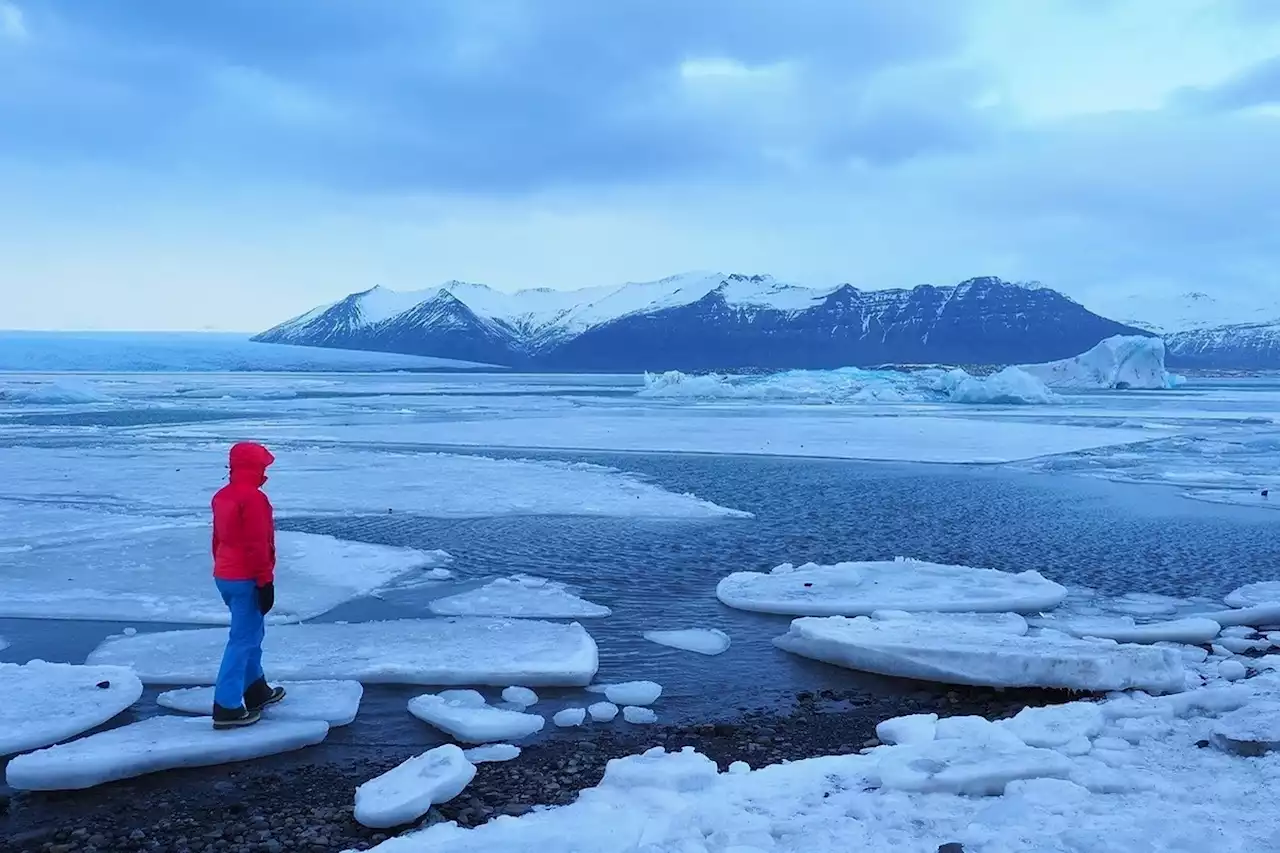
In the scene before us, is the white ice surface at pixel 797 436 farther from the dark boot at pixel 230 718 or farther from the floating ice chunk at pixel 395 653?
the dark boot at pixel 230 718

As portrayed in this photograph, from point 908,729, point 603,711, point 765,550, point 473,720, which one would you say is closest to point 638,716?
point 603,711

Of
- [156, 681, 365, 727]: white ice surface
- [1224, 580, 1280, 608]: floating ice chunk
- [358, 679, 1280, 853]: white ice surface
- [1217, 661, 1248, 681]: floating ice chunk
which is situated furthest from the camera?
[1224, 580, 1280, 608]: floating ice chunk

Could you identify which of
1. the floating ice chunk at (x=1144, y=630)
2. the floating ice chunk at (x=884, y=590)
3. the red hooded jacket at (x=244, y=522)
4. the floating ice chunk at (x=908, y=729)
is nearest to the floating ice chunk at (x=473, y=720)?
the red hooded jacket at (x=244, y=522)

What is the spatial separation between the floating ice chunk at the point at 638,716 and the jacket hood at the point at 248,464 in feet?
6.94

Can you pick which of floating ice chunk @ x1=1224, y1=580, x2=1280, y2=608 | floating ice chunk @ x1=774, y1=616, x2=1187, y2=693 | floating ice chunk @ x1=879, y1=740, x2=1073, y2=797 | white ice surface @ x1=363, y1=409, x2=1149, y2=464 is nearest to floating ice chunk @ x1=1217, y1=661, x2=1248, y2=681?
floating ice chunk @ x1=774, y1=616, x2=1187, y2=693

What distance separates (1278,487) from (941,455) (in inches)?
221

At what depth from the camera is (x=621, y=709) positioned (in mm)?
5230

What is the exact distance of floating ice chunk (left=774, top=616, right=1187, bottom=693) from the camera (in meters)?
5.41

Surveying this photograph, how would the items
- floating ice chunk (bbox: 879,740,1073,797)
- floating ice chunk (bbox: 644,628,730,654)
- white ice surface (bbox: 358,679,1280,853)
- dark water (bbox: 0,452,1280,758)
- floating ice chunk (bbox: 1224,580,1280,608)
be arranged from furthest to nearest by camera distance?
floating ice chunk (bbox: 1224,580,1280,608), floating ice chunk (bbox: 644,628,730,654), dark water (bbox: 0,452,1280,758), floating ice chunk (bbox: 879,740,1073,797), white ice surface (bbox: 358,679,1280,853)

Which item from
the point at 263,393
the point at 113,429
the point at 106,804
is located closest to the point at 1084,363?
→ the point at 263,393

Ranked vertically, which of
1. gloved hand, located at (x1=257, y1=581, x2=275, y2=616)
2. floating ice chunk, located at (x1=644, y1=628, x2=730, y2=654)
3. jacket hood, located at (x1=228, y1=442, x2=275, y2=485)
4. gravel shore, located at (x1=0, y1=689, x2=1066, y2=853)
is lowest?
gravel shore, located at (x1=0, y1=689, x2=1066, y2=853)

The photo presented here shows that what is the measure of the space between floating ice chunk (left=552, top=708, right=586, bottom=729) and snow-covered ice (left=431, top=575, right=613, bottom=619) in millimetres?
1813

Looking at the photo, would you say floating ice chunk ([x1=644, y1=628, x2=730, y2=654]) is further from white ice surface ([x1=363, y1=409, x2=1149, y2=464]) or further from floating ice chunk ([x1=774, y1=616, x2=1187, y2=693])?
white ice surface ([x1=363, y1=409, x2=1149, y2=464])

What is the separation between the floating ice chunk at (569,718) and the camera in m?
4.99
